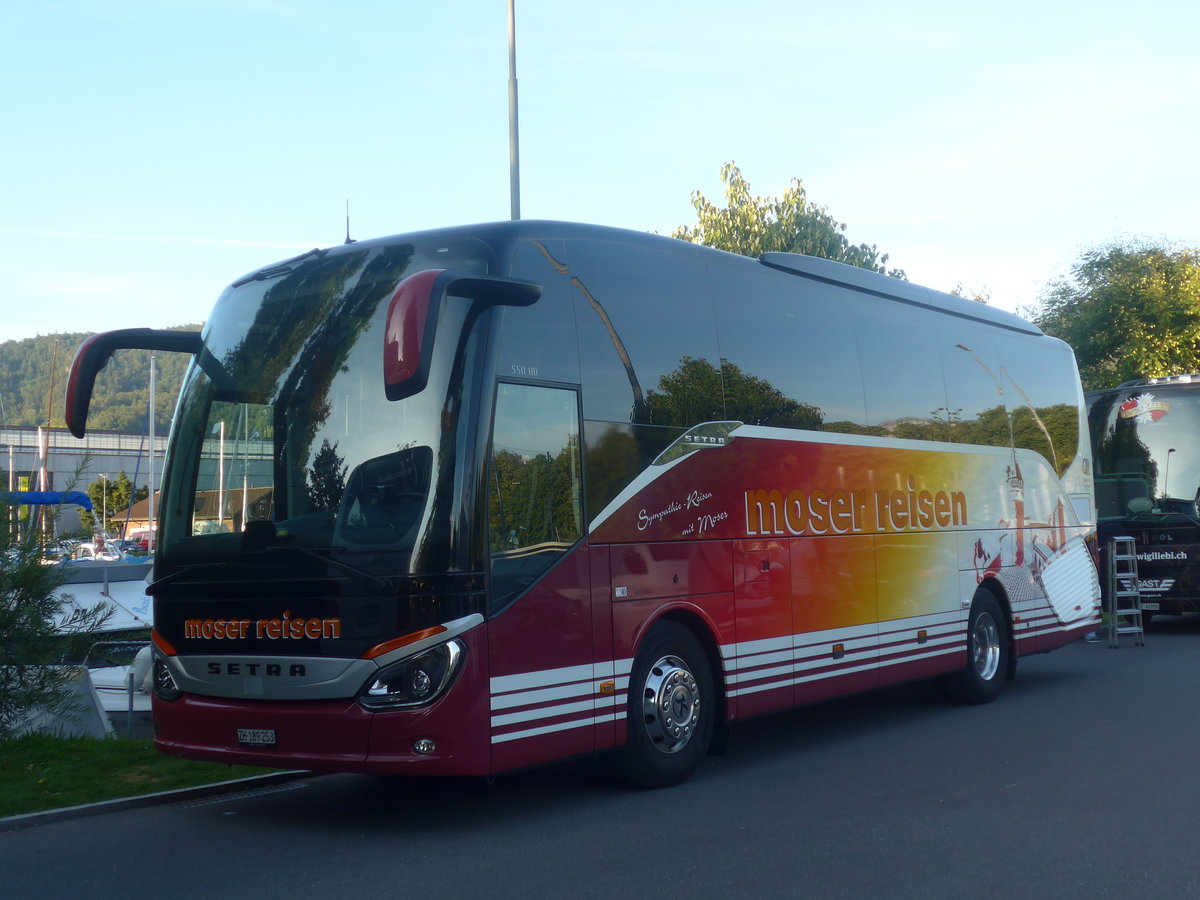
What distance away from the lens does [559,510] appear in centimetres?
821

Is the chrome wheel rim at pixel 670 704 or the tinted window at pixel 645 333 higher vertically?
the tinted window at pixel 645 333

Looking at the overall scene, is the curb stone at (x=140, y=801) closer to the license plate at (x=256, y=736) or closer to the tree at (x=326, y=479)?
the license plate at (x=256, y=736)

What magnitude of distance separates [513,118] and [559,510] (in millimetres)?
10162

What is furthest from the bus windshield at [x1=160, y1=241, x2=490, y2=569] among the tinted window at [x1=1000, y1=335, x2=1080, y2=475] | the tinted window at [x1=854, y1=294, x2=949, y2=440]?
the tinted window at [x1=1000, y1=335, x2=1080, y2=475]

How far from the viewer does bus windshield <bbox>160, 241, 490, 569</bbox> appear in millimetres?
7609

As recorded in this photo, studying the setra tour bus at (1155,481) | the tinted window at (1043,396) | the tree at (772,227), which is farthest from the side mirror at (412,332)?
the tree at (772,227)

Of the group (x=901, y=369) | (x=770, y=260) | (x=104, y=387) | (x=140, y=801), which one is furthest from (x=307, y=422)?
(x=104, y=387)

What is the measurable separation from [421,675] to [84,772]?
133 inches

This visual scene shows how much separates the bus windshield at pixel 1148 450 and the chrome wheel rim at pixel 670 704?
1364 centimetres

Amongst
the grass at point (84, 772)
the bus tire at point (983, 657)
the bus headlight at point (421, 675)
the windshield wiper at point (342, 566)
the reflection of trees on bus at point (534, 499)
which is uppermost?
the reflection of trees on bus at point (534, 499)

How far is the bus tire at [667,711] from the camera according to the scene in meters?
8.66

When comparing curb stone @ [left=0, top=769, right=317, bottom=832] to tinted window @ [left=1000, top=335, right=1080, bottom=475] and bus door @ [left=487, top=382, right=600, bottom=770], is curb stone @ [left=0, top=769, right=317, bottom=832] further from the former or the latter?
tinted window @ [left=1000, top=335, right=1080, bottom=475]

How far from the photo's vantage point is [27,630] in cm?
981

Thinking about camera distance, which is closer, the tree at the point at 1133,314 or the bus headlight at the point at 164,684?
the bus headlight at the point at 164,684
